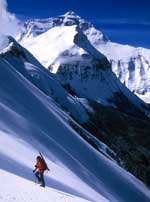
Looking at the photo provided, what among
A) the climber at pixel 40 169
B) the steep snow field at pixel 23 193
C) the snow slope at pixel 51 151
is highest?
the snow slope at pixel 51 151

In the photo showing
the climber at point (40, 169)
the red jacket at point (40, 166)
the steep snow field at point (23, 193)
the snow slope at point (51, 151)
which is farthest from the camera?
the snow slope at point (51, 151)

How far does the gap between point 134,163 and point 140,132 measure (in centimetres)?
8272

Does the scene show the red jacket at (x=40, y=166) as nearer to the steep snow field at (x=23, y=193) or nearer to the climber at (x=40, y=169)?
the climber at (x=40, y=169)

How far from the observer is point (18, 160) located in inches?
1635

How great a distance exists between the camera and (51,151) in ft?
202

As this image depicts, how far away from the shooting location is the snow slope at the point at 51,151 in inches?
1693

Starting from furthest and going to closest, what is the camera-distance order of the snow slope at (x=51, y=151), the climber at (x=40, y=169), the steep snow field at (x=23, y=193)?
the snow slope at (x=51, y=151)
the climber at (x=40, y=169)
the steep snow field at (x=23, y=193)

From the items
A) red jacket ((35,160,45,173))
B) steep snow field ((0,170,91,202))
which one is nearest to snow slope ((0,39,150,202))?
steep snow field ((0,170,91,202))

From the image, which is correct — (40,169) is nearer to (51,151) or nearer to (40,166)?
(40,166)

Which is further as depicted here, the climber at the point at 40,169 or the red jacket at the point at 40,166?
the red jacket at the point at 40,166

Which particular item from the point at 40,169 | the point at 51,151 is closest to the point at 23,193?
the point at 40,169

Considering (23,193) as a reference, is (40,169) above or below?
above

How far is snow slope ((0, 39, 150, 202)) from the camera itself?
43000 millimetres

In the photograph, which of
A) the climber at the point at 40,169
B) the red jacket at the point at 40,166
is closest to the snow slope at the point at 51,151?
the climber at the point at 40,169
